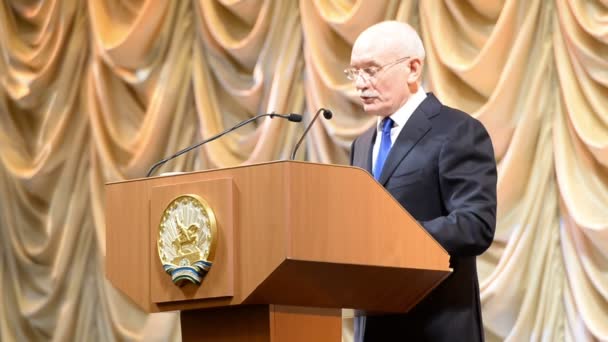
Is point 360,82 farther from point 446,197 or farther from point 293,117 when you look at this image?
point 446,197

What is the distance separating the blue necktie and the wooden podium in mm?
594

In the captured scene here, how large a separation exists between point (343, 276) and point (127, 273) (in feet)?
2.01

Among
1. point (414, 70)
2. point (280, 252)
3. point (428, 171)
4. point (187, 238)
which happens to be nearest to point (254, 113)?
point (414, 70)

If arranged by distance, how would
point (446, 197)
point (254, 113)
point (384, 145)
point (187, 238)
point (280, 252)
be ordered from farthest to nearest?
point (254, 113) < point (384, 145) < point (446, 197) < point (187, 238) < point (280, 252)

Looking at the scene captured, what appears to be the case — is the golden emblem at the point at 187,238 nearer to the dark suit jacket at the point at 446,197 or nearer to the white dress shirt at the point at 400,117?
the dark suit jacket at the point at 446,197

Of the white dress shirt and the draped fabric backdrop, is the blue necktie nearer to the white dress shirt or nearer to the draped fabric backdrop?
the white dress shirt

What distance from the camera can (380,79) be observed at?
343 centimetres

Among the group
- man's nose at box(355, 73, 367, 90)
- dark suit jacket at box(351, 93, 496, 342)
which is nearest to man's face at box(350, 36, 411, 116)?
man's nose at box(355, 73, 367, 90)

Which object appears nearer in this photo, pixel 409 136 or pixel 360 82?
pixel 409 136

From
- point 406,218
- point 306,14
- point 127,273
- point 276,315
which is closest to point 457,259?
point 406,218

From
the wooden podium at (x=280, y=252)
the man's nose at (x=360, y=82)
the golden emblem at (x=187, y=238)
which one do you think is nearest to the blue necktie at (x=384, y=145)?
the man's nose at (x=360, y=82)

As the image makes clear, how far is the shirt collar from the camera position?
3412mm

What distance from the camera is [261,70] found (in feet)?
18.9

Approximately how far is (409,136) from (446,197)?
24 centimetres
